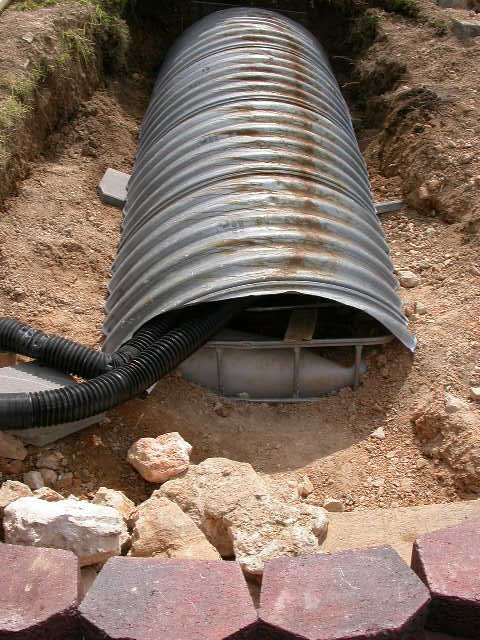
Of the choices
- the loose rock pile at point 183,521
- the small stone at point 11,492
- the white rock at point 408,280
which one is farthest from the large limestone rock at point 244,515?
the white rock at point 408,280

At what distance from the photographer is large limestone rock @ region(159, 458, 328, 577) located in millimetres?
3654

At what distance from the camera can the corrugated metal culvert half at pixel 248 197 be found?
17.0 feet

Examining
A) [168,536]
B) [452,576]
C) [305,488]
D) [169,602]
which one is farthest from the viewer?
[305,488]

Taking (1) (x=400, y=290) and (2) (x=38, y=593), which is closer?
(2) (x=38, y=593)

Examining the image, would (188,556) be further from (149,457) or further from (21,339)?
(21,339)

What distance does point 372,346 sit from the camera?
229 inches

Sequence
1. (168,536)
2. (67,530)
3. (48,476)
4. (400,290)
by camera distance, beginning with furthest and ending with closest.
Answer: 1. (400,290)
2. (48,476)
3. (168,536)
4. (67,530)

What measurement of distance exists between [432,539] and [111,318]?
10.7 feet

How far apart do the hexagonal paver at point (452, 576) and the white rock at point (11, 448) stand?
2.43 meters

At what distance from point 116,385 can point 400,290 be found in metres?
2.84

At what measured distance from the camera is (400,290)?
6418 millimetres

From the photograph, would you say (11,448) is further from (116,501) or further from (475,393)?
(475,393)

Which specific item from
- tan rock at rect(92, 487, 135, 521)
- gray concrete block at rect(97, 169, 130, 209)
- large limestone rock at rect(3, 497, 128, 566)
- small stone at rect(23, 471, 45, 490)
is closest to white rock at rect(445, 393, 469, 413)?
tan rock at rect(92, 487, 135, 521)

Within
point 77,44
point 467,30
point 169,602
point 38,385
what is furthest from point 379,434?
point 467,30
